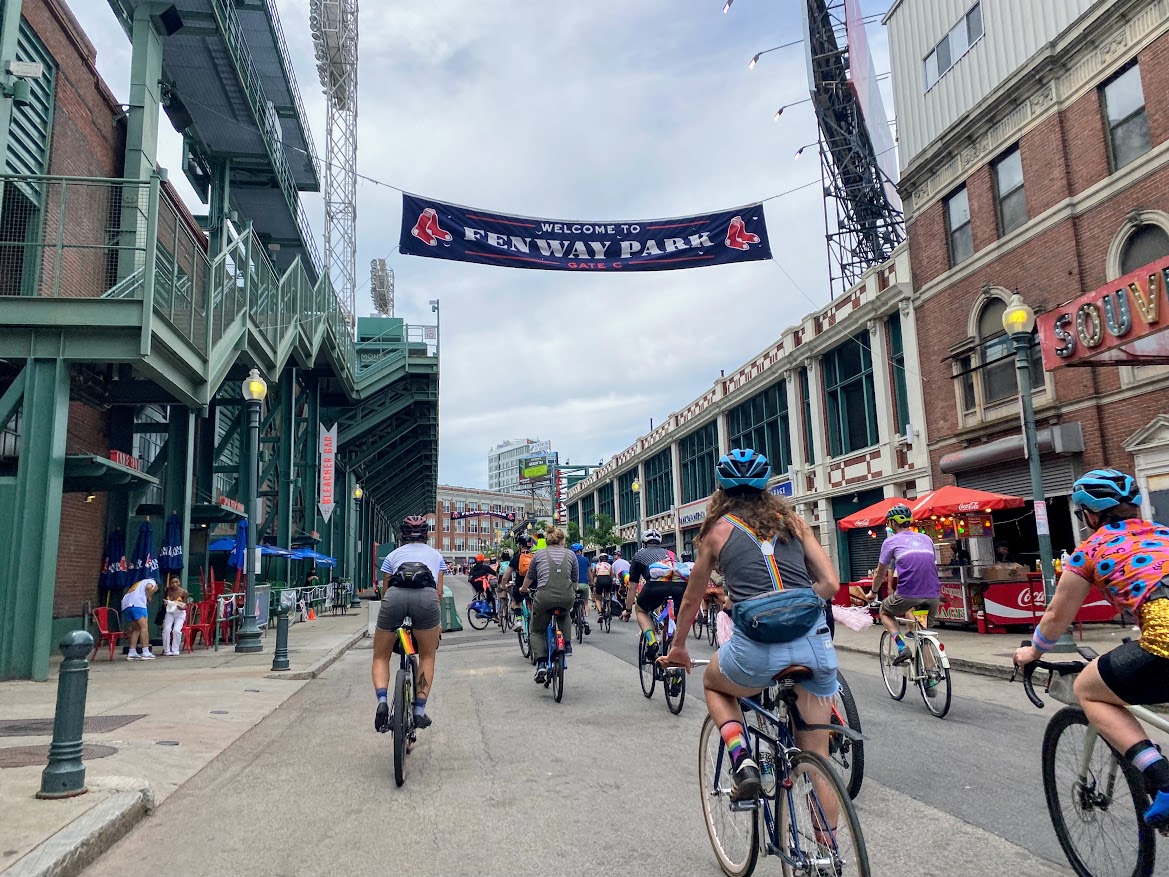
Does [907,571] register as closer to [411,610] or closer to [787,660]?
[411,610]

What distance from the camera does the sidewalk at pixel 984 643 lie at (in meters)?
11.1

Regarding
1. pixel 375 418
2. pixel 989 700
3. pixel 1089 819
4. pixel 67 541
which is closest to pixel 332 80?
pixel 375 418

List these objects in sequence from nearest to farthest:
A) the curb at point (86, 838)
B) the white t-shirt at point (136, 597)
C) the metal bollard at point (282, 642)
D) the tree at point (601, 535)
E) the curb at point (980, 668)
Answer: the curb at point (86, 838)
the curb at point (980, 668)
the metal bollard at point (282, 642)
the white t-shirt at point (136, 597)
the tree at point (601, 535)

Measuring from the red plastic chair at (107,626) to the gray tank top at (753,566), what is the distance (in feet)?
45.4

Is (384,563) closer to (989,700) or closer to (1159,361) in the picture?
(989,700)

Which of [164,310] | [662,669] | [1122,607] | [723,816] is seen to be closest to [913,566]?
[662,669]

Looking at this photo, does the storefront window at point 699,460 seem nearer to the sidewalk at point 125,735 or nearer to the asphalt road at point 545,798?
the sidewalk at point 125,735

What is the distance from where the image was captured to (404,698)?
19.4ft

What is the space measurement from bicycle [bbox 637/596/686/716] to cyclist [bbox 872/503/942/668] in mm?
2126

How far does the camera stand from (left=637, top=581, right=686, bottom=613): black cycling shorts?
891 cm

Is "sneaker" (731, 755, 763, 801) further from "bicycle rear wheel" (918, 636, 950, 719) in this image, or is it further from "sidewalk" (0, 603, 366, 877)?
"bicycle rear wheel" (918, 636, 950, 719)

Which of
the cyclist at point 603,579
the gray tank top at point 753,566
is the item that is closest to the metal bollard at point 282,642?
the cyclist at point 603,579

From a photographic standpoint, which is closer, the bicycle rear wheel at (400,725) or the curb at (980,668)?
the bicycle rear wheel at (400,725)

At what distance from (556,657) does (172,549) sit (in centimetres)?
1038
